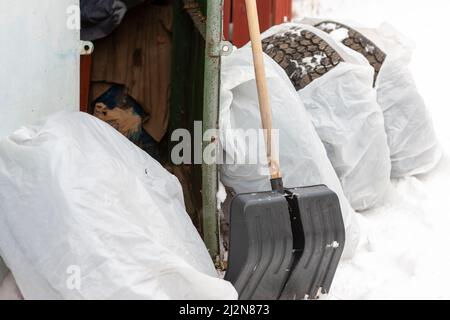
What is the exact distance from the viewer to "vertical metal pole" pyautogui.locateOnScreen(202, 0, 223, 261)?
188 cm

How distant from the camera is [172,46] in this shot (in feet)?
8.63

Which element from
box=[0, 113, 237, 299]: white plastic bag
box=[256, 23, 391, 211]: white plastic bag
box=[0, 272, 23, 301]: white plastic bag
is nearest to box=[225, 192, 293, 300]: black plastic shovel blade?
box=[0, 113, 237, 299]: white plastic bag

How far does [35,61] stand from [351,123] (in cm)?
120

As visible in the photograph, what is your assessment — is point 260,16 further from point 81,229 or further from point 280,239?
point 81,229

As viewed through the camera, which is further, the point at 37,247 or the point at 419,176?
the point at 419,176

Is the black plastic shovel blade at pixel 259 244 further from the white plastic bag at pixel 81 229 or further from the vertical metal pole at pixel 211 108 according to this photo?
the vertical metal pole at pixel 211 108

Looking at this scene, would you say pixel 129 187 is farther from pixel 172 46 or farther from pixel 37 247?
pixel 172 46

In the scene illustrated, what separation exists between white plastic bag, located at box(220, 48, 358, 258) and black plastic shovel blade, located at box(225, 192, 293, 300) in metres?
0.30

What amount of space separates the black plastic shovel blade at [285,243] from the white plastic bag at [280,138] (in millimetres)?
256

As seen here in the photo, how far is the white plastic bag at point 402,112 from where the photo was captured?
2.71 meters
